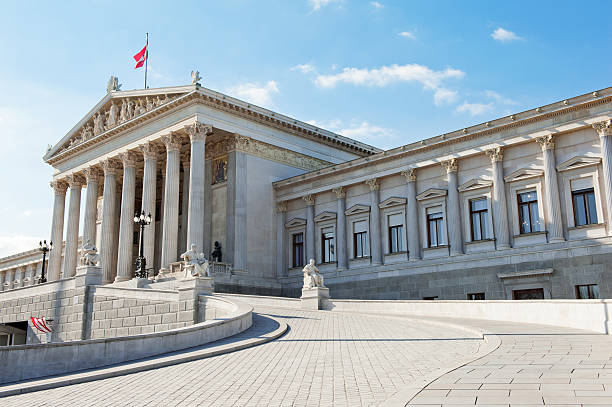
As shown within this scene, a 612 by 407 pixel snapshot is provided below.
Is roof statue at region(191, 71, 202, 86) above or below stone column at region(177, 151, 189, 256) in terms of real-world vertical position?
above

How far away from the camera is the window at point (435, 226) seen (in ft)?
117

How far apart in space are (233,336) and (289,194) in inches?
1074

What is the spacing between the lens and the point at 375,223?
38688 mm

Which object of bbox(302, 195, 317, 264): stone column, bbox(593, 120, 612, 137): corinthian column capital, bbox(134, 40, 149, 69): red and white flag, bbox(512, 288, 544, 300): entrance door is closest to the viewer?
bbox(593, 120, 612, 137): corinthian column capital

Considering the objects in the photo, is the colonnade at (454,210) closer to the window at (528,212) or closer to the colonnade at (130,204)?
the window at (528,212)

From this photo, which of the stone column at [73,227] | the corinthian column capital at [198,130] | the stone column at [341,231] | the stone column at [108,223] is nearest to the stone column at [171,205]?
the corinthian column capital at [198,130]

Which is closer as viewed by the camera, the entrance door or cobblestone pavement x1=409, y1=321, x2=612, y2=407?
cobblestone pavement x1=409, y1=321, x2=612, y2=407

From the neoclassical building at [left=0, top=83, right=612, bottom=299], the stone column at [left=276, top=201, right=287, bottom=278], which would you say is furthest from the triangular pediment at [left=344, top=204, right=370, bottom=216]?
the stone column at [left=276, top=201, right=287, bottom=278]

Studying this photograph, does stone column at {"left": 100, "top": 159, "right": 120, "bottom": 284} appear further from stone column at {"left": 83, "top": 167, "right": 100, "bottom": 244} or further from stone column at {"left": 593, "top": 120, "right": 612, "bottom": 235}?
stone column at {"left": 593, "top": 120, "right": 612, "bottom": 235}

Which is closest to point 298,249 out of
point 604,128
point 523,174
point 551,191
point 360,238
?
point 360,238

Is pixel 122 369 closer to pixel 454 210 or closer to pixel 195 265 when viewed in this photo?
pixel 195 265

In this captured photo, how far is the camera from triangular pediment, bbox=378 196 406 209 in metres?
37.6

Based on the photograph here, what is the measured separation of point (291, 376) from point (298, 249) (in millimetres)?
32634

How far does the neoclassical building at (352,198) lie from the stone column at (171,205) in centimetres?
9
